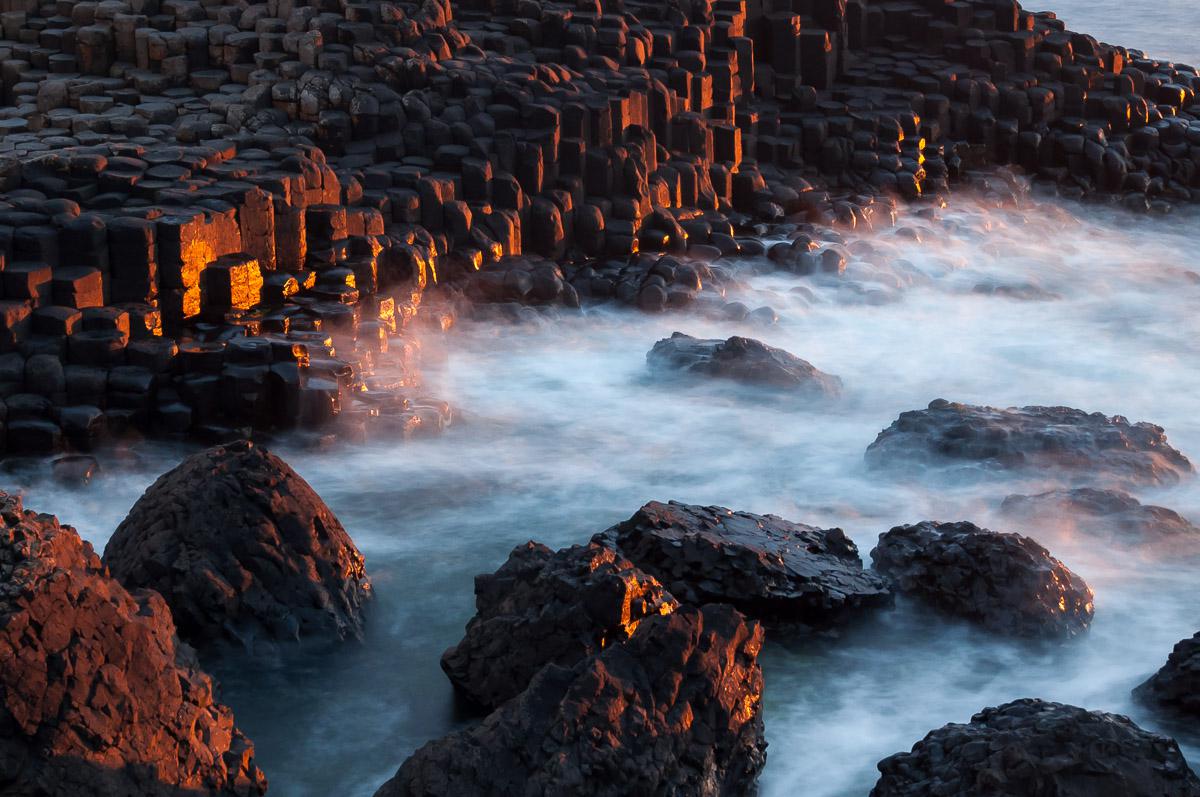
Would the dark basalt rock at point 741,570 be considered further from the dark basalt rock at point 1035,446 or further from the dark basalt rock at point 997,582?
the dark basalt rock at point 1035,446

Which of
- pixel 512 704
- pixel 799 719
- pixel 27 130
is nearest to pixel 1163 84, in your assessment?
pixel 27 130

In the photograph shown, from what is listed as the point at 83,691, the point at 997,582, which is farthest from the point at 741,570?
the point at 83,691

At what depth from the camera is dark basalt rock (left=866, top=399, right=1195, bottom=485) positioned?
1055cm

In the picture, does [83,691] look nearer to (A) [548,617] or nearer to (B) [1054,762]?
(A) [548,617]

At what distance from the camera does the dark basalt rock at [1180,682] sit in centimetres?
739

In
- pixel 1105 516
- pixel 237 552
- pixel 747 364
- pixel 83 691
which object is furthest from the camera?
pixel 747 364

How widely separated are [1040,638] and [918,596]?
687mm

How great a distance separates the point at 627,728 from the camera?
5988mm

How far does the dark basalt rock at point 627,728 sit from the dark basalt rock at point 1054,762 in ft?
2.50

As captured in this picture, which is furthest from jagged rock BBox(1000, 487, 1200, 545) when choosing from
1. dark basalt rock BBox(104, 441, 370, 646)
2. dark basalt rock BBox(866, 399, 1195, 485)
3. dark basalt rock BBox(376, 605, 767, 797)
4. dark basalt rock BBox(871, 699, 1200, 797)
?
dark basalt rock BBox(104, 441, 370, 646)

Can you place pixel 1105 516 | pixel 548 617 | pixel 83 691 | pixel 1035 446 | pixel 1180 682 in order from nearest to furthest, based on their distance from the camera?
pixel 83 691 → pixel 548 617 → pixel 1180 682 → pixel 1105 516 → pixel 1035 446

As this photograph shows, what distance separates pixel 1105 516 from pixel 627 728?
15.6ft

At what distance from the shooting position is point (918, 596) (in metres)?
8.55

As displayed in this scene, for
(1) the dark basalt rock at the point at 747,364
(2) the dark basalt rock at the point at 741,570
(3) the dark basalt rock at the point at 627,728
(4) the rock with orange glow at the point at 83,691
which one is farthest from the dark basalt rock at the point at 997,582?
(4) the rock with orange glow at the point at 83,691
